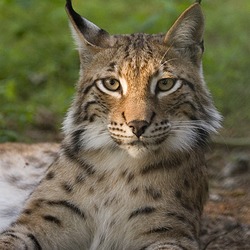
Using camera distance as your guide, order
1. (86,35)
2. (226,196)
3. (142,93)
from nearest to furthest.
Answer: (142,93)
(86,35)
(226,196)

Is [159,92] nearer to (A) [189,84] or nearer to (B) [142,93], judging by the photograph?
(B) [142,93]

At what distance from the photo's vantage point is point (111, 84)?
559 centimetres

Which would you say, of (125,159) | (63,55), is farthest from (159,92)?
(63,55)

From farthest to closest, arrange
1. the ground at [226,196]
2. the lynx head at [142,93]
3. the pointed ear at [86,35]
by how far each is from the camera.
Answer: the ground at [226,196], the pointed ear at [86,35], the lynx head at [142,93]

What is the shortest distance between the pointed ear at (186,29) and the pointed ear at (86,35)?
34 centimetres

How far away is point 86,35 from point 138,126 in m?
0.83

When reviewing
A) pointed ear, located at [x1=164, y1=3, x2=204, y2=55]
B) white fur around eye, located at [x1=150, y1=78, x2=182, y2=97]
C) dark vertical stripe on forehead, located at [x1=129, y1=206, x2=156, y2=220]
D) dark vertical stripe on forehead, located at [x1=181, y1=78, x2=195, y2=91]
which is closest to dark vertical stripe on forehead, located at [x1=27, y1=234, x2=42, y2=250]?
dark vertical stripe on forehead, located at [x1=129, y1=206, x2=156, y2=220]

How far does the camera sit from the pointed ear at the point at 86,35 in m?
5.79

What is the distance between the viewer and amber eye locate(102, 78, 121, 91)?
18.2ft

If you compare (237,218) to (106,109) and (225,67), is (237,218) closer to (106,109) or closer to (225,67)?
(106,109)

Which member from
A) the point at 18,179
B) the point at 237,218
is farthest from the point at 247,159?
the point at 18,179

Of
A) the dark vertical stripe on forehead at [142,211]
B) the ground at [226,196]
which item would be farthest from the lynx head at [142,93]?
the ground at [226,196]

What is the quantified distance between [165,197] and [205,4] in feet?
18.6

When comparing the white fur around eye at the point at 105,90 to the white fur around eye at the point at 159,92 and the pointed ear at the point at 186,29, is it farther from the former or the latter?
the pointed ear at the point at 186,29
